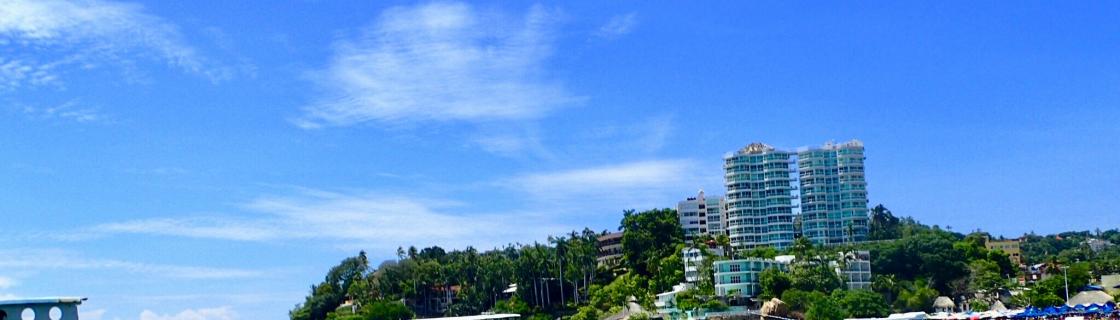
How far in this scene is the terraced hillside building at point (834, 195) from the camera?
146 m

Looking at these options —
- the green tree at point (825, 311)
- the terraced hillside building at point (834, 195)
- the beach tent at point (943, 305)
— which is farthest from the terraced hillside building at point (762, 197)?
the green tree at point (825, 311)

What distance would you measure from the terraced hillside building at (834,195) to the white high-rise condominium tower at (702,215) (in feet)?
34.7

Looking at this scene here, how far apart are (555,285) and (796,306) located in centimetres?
2880

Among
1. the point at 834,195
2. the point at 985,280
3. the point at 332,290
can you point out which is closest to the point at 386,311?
the point at 332,290

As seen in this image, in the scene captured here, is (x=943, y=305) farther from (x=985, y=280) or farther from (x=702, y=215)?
(x=702, y=215)

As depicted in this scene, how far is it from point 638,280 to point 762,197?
37.6 metres

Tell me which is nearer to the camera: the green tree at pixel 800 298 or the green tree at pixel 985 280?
the green tree at pixel 800 298

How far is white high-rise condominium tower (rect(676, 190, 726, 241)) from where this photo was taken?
A: 152875 mm

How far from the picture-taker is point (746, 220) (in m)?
145

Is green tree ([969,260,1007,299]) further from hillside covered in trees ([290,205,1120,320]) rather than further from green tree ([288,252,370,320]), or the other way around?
green tree ([288,252,370,320])

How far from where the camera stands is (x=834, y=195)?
147 m

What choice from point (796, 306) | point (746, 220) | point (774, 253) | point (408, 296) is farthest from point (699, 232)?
point (796, 306)

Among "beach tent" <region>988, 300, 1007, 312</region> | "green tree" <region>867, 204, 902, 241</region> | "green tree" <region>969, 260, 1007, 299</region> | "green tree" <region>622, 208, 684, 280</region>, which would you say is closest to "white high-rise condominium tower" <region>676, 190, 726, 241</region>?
"green tree" <region>867, 204, 902, 241</region>

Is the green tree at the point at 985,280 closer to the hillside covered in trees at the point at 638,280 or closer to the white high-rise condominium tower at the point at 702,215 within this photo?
the hillside covered in trees at the point at 638,280
